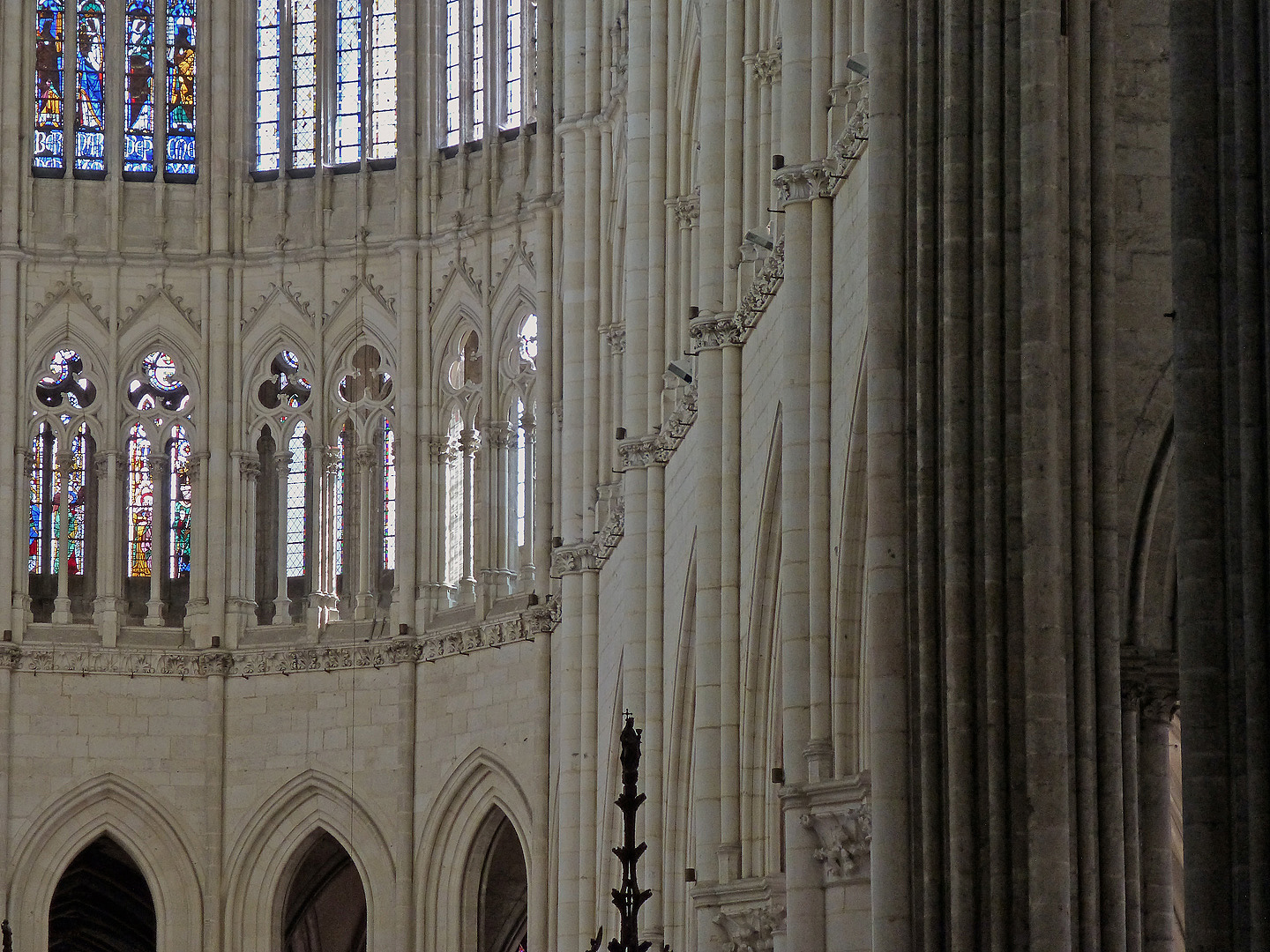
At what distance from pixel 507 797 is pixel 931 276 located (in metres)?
18.9

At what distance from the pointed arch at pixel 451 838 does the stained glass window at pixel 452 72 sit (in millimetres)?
8322

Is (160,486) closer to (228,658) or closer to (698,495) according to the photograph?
(228,658)

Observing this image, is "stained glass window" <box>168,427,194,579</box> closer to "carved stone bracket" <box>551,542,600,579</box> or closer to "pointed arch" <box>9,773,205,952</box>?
"pointed arch" <box>9,773,205,952</box>

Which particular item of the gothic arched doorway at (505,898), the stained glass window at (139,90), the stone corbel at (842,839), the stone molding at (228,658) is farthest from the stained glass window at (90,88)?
the stone corbel at (842,839)

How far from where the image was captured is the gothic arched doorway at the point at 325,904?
3869 centimetres

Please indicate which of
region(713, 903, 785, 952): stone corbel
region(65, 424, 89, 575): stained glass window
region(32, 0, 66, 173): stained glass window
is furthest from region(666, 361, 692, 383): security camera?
region(32, 0, 66, 173): stained glass window

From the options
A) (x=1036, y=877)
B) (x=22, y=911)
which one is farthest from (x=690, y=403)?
(x=22, y=911)

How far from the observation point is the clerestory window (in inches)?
1529

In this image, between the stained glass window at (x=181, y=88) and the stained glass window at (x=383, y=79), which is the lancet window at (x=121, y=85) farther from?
the stained glass window at (x=383, y=79)

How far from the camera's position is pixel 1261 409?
38.3 feet

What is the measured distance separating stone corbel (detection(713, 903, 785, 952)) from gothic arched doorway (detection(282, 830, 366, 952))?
48.7 feet

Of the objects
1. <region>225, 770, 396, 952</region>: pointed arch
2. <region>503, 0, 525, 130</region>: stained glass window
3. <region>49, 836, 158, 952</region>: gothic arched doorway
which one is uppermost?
<region>503, 0, 525, 130</region>: stained glass window

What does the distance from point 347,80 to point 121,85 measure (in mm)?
3035

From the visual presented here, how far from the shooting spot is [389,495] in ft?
125
